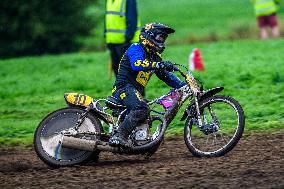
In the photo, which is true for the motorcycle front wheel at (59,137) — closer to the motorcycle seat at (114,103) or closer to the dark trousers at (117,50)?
the motorcycle seat at (114,103)

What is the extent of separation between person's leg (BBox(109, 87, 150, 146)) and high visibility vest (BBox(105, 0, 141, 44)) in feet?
19.9

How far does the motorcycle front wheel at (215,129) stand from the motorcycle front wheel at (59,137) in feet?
4.10

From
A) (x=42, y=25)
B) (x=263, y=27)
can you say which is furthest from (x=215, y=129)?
(x=42, y=25)

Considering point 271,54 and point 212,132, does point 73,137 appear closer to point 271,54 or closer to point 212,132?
point 212,132

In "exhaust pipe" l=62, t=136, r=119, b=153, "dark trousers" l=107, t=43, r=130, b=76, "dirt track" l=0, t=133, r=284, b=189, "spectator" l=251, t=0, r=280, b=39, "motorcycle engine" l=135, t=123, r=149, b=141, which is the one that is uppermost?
"spectator" l=251, t=0, r=280, b=39

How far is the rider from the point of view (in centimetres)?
1048

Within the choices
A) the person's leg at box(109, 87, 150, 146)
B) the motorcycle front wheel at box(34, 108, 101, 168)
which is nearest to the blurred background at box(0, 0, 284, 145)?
the motorcycle front wheel at box(34, 108, 101, 168)

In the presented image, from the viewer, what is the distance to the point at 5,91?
62.4ft

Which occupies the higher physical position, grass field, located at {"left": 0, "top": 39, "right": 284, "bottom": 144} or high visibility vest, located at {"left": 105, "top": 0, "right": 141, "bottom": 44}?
high visibility vest, located at {"left": 105, "top": 0, "right": 141, "bottom": 44}

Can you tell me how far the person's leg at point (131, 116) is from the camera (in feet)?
34.3

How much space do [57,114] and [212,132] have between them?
2.02m

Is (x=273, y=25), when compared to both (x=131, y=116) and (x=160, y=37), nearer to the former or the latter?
(x=160, y=37)

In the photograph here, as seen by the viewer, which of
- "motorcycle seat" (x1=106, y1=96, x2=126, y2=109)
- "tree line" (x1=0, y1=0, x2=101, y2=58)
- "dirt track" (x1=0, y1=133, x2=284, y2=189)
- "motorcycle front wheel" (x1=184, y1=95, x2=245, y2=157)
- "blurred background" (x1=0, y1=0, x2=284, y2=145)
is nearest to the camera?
"dirt track" (x1=0, y1=133, x2=284, y2=189)

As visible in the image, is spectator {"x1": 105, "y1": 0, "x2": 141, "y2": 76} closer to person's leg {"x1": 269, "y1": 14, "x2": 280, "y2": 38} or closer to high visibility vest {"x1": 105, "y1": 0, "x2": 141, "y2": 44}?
high visibility vest {"x1": 105, "y1": 0, "x2": 141, "y2": 44}
